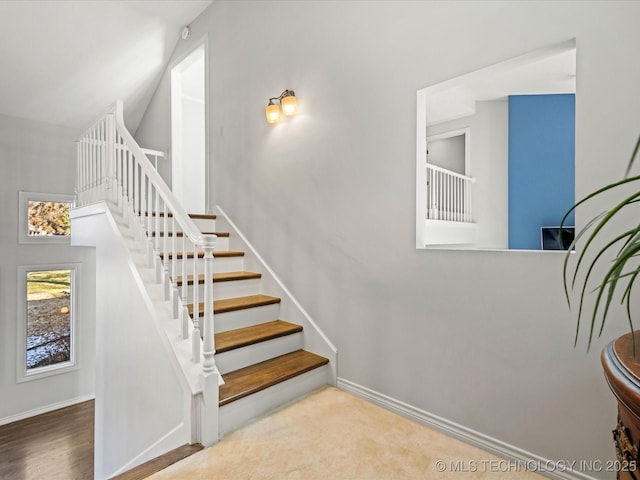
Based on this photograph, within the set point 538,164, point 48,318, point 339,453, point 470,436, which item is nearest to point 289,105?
point 339,453

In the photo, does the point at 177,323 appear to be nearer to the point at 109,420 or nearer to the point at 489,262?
the point at 109,420

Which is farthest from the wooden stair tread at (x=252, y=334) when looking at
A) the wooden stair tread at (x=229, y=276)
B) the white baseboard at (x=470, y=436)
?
the white baseboard at (x=470, y=436)

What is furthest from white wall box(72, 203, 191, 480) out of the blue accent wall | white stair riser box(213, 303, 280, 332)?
the blue accent wall

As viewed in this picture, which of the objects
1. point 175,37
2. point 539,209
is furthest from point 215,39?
point 539,209

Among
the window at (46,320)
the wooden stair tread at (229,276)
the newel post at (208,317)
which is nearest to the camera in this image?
the newel post at (208,317)

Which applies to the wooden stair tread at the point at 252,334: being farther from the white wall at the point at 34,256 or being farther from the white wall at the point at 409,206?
the white wall at the point at 34,256

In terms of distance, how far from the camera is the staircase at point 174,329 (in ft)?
6.42

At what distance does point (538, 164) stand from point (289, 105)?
3.07 m

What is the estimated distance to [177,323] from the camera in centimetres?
222

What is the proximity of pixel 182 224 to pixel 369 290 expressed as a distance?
1.27 m

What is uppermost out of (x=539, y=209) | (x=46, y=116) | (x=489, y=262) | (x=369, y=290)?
(x=46, y=116)

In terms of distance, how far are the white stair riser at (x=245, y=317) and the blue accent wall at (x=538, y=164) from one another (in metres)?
3.12

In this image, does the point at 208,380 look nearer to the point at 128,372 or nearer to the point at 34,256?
the point at 128,372

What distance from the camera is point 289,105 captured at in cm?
281
